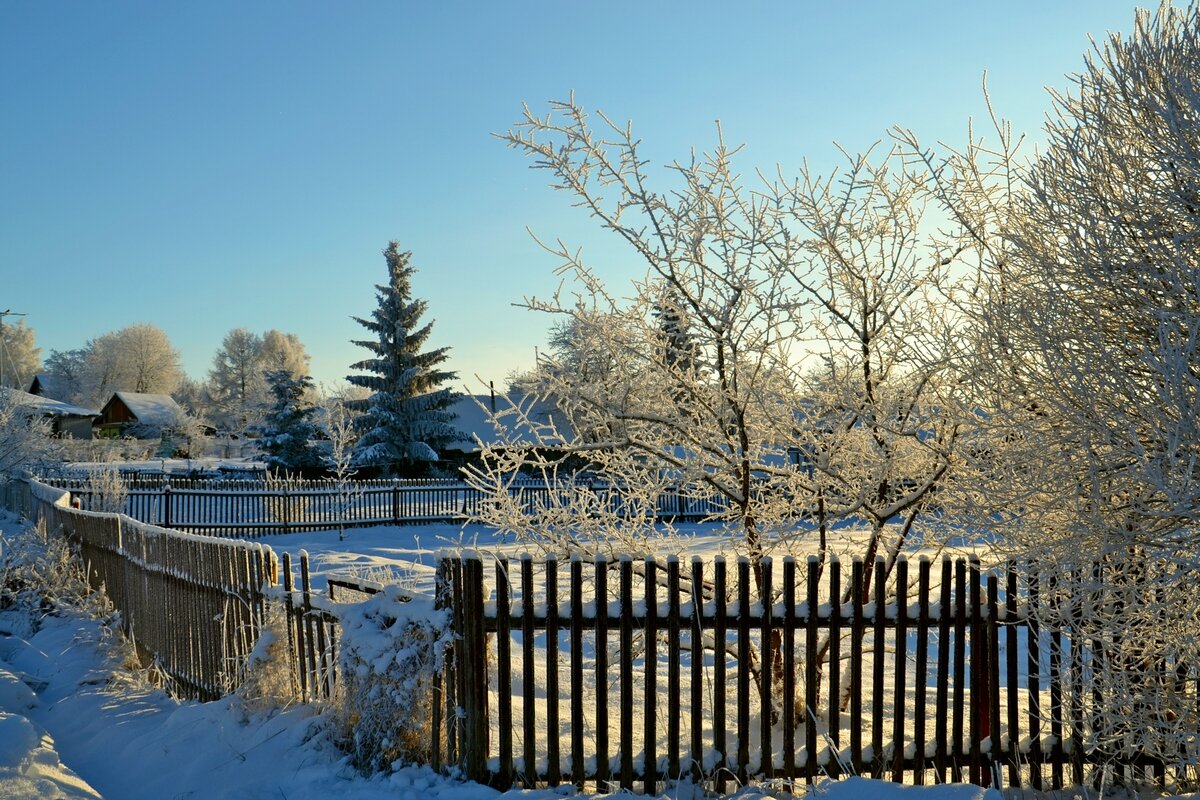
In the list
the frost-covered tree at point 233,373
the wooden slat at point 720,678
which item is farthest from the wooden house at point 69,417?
the wooden slat at point 720,678

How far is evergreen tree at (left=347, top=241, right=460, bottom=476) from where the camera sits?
3003 centimetres

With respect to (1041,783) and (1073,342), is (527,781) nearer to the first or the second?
(1041,783)

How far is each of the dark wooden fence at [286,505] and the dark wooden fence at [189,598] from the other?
10612 millimetres

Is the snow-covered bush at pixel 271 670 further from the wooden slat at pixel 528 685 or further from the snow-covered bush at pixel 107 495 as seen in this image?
the snow-covered bush at pixel 107 495

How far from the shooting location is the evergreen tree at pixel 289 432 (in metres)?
29.7

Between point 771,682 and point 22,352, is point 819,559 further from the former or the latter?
point 22,352

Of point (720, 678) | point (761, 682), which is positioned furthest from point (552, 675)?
point (761, 682)

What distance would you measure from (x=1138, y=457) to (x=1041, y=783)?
204cm

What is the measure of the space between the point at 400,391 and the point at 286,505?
34.2ft

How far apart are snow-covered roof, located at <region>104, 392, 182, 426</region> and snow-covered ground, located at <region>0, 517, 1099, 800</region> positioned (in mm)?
54735

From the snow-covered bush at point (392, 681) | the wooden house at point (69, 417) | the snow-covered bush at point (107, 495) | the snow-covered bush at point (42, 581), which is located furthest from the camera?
the wooden house at point (69, 417)

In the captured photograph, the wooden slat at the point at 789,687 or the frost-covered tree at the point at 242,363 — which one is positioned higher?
the frost-covered tree at the point at 242,363

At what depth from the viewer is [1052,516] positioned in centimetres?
434

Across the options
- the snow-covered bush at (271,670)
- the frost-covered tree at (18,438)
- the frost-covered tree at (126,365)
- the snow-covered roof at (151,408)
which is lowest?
the snow-covered bush at (271,670)
